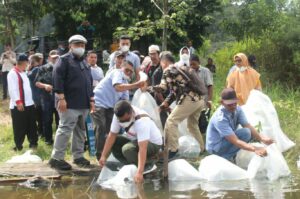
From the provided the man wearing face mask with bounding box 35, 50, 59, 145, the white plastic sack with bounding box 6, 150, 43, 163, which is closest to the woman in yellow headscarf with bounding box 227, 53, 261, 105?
the man wearing face mask with bounding box 35, 50, 59, 145

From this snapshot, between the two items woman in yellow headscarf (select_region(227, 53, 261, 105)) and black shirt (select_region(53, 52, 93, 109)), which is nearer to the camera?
black shirt (select_region(53, 52, 93, 109))

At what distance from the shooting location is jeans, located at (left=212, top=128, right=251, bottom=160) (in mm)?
6211

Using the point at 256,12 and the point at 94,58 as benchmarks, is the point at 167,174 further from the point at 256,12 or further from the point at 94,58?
the point at 256,12

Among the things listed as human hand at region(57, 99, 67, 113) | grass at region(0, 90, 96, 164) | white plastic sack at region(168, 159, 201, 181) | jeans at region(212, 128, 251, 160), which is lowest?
grass at region(0, 90, 96, 164)

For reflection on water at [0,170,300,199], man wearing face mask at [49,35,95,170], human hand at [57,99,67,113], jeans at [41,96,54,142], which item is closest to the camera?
reflection on water at [0,170,300,199]

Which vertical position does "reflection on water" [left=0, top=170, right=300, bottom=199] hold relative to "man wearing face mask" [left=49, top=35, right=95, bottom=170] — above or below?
below

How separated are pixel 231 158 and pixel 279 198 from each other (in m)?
1.44

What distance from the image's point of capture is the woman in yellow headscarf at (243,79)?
7637mm

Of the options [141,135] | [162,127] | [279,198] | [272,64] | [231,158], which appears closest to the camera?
[279,198]

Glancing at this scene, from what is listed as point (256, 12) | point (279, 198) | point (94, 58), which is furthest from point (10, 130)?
point (256, 12)

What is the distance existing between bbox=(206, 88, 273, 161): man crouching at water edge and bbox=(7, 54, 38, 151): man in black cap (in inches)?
117

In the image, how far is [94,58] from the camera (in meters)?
8.30

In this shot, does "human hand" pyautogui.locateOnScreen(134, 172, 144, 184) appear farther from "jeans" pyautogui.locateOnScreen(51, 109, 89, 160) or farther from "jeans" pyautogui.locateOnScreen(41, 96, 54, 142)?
"jeans" pyautogui.locateOnScreen(41, 96, 54, 142)

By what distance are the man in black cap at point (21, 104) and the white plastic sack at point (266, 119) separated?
10.7 ft
